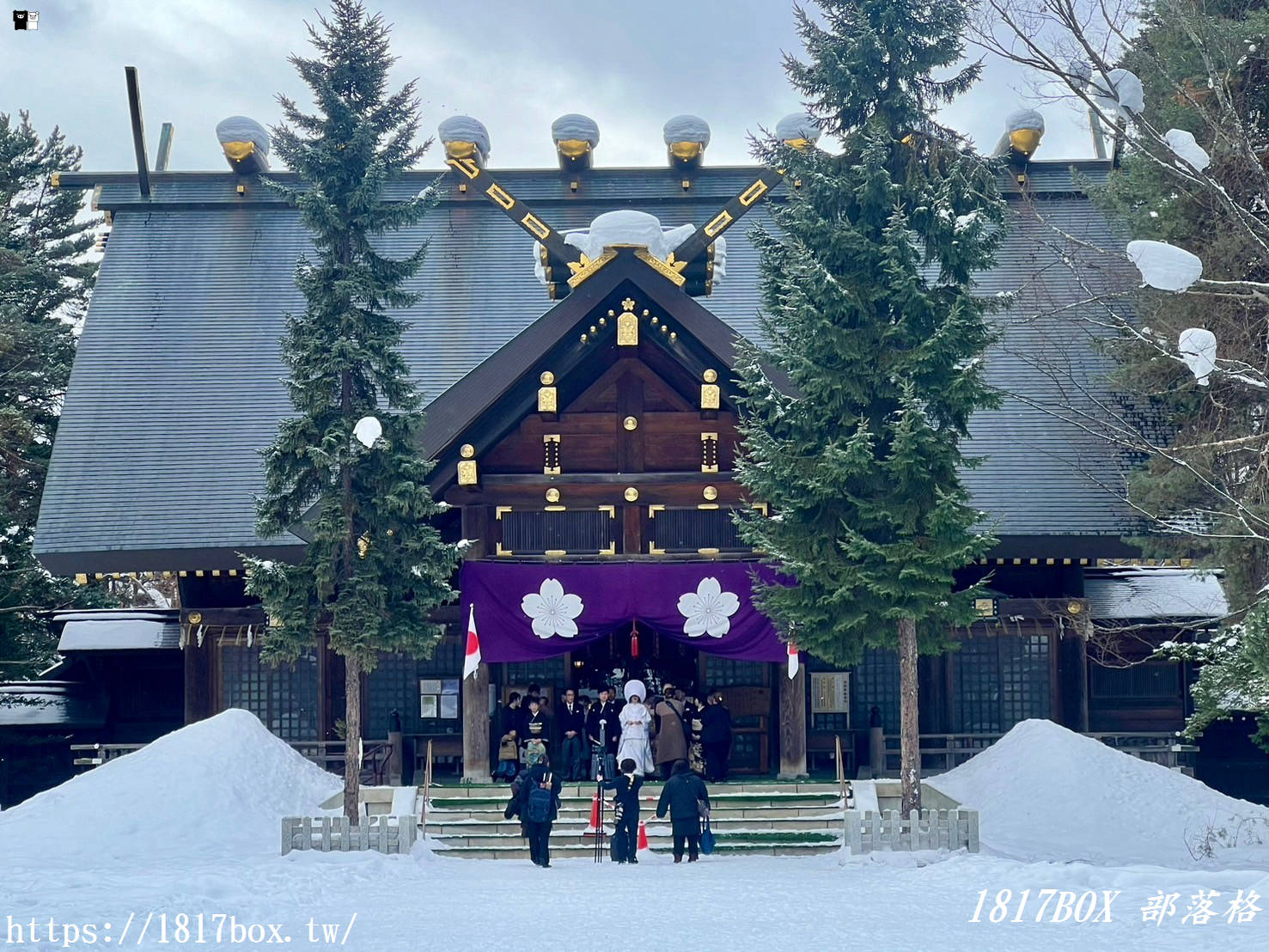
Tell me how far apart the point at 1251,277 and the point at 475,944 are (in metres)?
14.7

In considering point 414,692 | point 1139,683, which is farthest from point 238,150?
point 1139,683

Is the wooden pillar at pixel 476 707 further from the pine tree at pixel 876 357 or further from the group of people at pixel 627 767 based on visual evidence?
the pine tree at pixel 876 357

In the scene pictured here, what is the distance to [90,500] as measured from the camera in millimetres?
23484

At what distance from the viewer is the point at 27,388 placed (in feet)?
94.3

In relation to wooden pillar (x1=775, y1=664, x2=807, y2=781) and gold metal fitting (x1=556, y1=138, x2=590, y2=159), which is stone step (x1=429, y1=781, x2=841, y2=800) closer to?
wooden pillar (x1=775, y1=664, x2=807, y2=781)

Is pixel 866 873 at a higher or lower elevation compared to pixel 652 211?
lower

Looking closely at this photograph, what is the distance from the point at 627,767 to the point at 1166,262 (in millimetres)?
8479

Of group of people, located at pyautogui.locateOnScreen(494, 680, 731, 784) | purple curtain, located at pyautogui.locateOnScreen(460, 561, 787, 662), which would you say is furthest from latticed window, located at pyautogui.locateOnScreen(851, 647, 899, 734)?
purple curtain, located at pyautogui.locateOnScreen(460, 561, 787, 662)

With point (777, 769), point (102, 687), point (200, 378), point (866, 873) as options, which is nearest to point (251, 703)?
point (102, 687)

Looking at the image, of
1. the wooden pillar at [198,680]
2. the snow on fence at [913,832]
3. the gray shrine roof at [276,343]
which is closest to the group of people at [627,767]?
the snow on fence at [913,832]

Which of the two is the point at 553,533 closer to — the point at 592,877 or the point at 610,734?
the point at 610,734

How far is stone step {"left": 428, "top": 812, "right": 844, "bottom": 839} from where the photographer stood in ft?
62.5

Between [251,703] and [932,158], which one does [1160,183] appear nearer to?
[932,158]

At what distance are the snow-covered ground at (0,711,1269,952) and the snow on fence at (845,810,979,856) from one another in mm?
423
